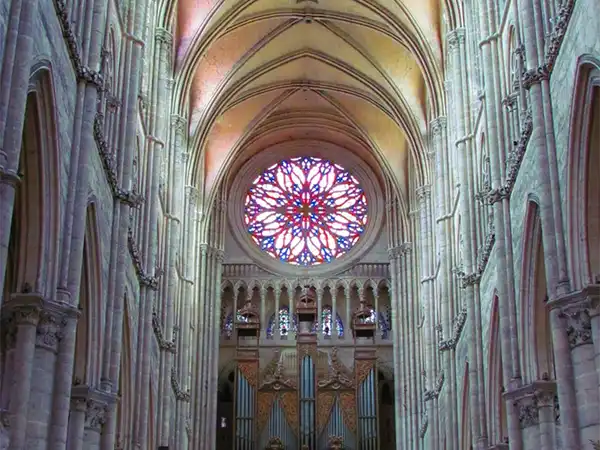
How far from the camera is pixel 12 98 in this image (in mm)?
14648

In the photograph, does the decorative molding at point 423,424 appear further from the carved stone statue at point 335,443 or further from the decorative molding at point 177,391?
the decorative molding at point 177,391

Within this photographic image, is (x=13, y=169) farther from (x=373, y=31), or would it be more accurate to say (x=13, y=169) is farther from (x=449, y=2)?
(x=373, y=31)

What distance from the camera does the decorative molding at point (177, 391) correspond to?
122 ft

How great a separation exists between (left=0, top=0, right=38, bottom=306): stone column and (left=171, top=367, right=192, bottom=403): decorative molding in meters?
22.8

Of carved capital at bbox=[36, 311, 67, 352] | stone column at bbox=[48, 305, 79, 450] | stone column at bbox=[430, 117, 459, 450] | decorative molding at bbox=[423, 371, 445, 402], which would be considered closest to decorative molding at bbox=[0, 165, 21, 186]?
carved capital at bbox=[36, 311, 67, 352]

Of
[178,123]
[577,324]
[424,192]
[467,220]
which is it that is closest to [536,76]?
[577,324]

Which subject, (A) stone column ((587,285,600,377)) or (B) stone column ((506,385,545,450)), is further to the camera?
(B) stone column ((506,385,545,450))

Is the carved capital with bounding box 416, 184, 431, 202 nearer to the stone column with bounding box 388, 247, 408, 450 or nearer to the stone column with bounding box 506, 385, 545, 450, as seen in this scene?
the stone column with bounding box 388, 247, 408, 450

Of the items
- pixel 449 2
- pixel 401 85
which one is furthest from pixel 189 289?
pixel 449 2

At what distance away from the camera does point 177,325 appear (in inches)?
1532

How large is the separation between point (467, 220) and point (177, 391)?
544 inches

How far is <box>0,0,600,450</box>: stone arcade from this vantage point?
1773 cm

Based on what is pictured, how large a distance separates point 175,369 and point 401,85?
1444 cm

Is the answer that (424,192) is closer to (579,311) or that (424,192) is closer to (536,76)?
(536,76)
